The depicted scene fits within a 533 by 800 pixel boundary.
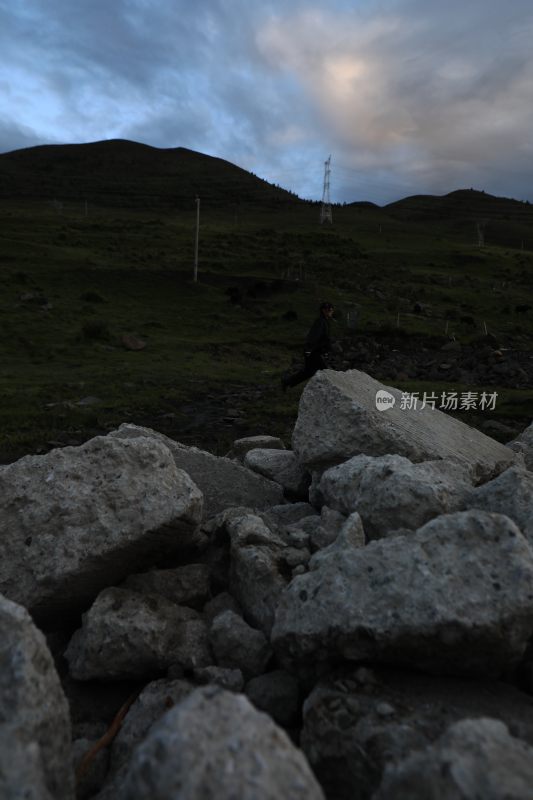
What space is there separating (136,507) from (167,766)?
7.88 feet

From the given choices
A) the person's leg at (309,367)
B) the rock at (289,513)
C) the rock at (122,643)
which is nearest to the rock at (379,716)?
the rock at (122,643)

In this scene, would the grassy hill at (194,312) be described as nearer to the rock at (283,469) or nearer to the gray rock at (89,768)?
the rock at (283,469)

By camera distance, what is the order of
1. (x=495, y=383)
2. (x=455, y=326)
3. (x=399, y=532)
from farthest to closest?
(x=455, y=326) → (x=495, y=383) → (x=399, y=532)

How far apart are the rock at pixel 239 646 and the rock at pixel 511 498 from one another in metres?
1.88

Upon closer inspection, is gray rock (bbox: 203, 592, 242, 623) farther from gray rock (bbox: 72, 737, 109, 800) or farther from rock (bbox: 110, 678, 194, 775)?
gray rock (bbox: 72, 737, 109, 800)

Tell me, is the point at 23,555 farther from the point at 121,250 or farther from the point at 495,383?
the point at 121,250

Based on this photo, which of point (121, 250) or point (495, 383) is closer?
point (495, 383)

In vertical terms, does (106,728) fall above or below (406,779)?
below

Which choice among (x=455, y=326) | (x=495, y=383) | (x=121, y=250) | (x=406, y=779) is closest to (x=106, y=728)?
(x=406, y=779)

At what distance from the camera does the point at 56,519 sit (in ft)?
14.5

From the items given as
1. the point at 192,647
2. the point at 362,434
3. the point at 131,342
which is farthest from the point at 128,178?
the point at 192,647

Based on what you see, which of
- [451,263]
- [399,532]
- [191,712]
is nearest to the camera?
[191,712]

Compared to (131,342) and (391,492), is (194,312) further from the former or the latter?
(391,492)

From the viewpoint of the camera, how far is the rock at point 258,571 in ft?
13.7
